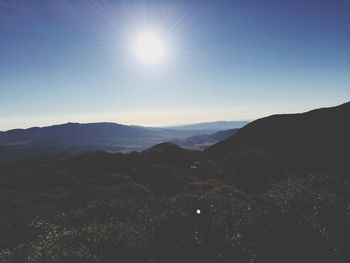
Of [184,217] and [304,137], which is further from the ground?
[304,137]

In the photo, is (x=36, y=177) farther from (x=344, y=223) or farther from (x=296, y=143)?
(x=296, y=143)

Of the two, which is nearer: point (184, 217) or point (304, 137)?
point (184, 217)

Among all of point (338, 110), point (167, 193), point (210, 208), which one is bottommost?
point (167, 193)

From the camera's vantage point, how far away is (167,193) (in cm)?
3139

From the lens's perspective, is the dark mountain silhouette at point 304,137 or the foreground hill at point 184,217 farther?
the dark mountain silhouette at point 304,137

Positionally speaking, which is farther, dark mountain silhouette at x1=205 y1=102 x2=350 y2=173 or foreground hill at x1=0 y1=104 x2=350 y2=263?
dark mountain silhouette at x1=205 y1=102 x2=350 y2=173

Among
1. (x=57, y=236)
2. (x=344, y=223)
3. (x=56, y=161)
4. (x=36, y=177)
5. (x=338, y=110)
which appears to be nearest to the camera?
(x=57, y=236)

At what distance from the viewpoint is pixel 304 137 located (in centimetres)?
5206

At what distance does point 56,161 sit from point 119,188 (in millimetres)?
19883

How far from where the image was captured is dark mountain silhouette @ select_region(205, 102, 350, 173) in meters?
43.4

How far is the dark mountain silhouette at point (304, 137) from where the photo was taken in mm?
43366

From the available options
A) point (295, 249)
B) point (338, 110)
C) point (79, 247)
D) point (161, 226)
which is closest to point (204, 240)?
point (161, 226)

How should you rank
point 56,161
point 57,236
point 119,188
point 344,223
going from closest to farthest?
1. point 57,236
2. point 344,223
3. point 119,188
4. point 56,161

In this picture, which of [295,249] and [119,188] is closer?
[295,249]
